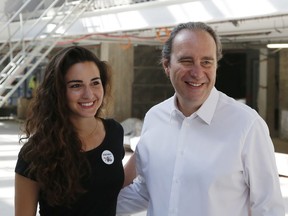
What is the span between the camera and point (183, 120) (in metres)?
2.21

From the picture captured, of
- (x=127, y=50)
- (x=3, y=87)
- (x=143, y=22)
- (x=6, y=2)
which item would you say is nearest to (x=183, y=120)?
(x=143, y=22)

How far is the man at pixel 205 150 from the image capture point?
2.02m

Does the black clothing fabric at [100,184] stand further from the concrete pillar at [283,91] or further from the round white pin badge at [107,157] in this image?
the concrete pillar at [283,91]

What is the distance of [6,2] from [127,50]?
11.4 feet

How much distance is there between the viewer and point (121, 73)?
13734 mm

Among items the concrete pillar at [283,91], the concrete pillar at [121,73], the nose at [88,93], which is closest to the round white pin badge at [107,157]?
the nose at [88,93]

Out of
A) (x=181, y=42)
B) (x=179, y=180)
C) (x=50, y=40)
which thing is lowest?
(x=179, y=180)

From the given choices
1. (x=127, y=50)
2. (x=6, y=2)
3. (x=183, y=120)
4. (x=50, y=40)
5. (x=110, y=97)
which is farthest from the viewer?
(x=127, y=50)

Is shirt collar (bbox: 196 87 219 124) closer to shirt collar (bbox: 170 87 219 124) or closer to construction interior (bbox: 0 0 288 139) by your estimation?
shirt collar (bbox: 170 87 219 124)

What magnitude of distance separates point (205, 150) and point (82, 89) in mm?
598

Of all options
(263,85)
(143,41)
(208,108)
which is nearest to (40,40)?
(143,41)

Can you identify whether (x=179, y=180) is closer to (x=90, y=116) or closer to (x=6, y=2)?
(x=90, y=116)

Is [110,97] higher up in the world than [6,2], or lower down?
lower down

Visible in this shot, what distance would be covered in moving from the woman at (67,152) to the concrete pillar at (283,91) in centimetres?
1189
